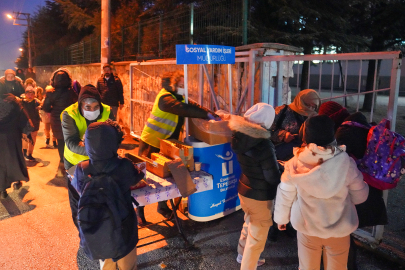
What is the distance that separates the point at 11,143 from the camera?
507 cm

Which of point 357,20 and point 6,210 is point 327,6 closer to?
point 357,20

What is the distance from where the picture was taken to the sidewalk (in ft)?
11.2

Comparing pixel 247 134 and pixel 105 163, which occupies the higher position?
pixel 247 134

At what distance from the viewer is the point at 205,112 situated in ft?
12.2

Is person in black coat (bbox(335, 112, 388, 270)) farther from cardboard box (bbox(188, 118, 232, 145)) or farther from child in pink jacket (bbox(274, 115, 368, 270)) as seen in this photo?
cardboard box (bbox(188, 118, 232, 145))

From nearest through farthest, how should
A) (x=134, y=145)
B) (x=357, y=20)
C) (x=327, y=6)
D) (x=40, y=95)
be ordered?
1. (x=134, y=145)
2. (x=40, y=95)
3. (x=327, y=6)
4. (x=357, y=20)

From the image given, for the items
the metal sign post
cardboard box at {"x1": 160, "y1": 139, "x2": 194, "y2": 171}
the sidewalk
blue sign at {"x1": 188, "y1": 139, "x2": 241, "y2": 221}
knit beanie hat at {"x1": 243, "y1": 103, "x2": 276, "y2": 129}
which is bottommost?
the sidewalk

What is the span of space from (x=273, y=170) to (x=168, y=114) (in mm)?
1671

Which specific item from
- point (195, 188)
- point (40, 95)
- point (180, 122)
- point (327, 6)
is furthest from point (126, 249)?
point (327, 6)

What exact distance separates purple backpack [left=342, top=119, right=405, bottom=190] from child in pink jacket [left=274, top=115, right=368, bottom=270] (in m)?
0.52

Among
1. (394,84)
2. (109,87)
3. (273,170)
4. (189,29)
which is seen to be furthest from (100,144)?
(109,87)

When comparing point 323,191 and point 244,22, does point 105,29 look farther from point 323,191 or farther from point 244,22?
point 323,191

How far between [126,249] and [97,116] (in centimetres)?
163

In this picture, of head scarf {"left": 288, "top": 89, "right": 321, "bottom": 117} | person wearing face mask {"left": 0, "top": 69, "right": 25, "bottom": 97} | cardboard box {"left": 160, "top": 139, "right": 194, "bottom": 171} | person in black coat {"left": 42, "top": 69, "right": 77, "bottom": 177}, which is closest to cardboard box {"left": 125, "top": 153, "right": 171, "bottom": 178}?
cardboard box {"left": 160, "top": 139, "right": 194, "bottom": 171}
